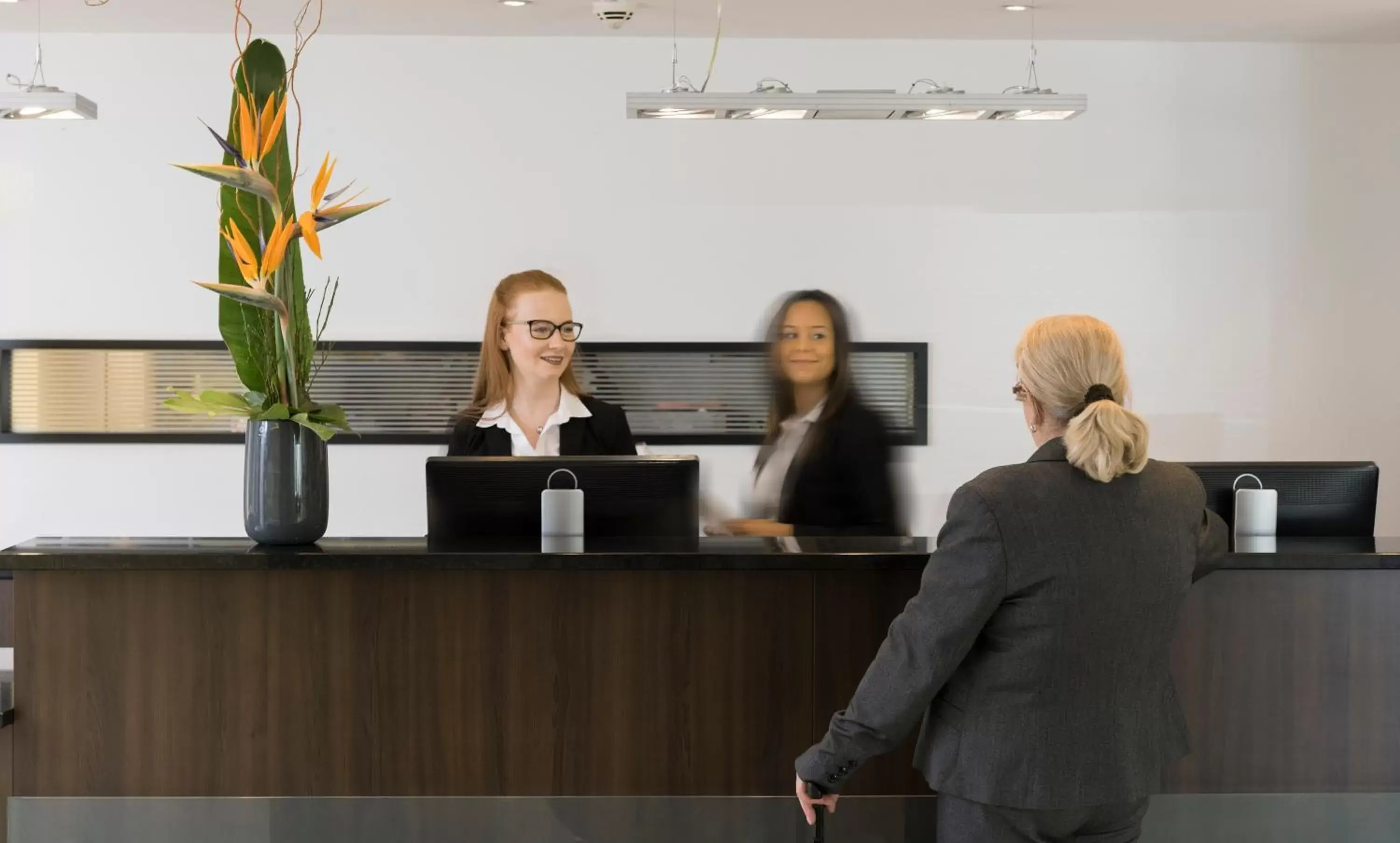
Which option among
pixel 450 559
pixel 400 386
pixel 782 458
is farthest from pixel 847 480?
pixel 400 386

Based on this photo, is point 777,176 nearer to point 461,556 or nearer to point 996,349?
point 996,349

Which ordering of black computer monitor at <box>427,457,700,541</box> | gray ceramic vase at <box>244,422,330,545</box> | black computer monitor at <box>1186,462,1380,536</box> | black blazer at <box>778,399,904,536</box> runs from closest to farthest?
gray ceramic vase at <box>244,422,330,545</box>
black computer monitor at <box>427,457,700,541</box>
black computer monitor at <box>1186,462,1380,536</box>
black blazer at <box>778,399,904,536</box>

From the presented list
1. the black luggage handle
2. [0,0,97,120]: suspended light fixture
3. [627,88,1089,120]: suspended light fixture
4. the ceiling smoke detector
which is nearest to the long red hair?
[627,88,1089,120]: suspended light fixture

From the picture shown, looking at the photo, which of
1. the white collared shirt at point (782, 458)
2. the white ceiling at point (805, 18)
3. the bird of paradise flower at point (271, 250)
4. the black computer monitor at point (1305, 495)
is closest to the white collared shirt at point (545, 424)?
the white collared shirt at point (782, 458)

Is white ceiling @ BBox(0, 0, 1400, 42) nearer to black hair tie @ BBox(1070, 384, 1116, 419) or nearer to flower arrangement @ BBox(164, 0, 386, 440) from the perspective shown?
flower arrangement @ BBox(164, 0, 386, 440)

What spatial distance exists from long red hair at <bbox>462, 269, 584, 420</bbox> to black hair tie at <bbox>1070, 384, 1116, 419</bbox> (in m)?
2.14

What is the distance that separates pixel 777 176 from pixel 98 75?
2.69 m

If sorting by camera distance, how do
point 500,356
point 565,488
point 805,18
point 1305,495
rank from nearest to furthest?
point 565,488
point 1305,495
point 500,356
point 805,18

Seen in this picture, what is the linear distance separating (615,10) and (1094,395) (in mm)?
3068

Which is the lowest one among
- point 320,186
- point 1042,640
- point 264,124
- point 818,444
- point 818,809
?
point 818,809

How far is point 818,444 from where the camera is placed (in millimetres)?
3639

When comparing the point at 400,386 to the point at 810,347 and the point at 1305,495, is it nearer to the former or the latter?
the point at 810,347

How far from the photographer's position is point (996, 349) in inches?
200

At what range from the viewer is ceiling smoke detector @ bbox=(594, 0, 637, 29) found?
4.43 m
